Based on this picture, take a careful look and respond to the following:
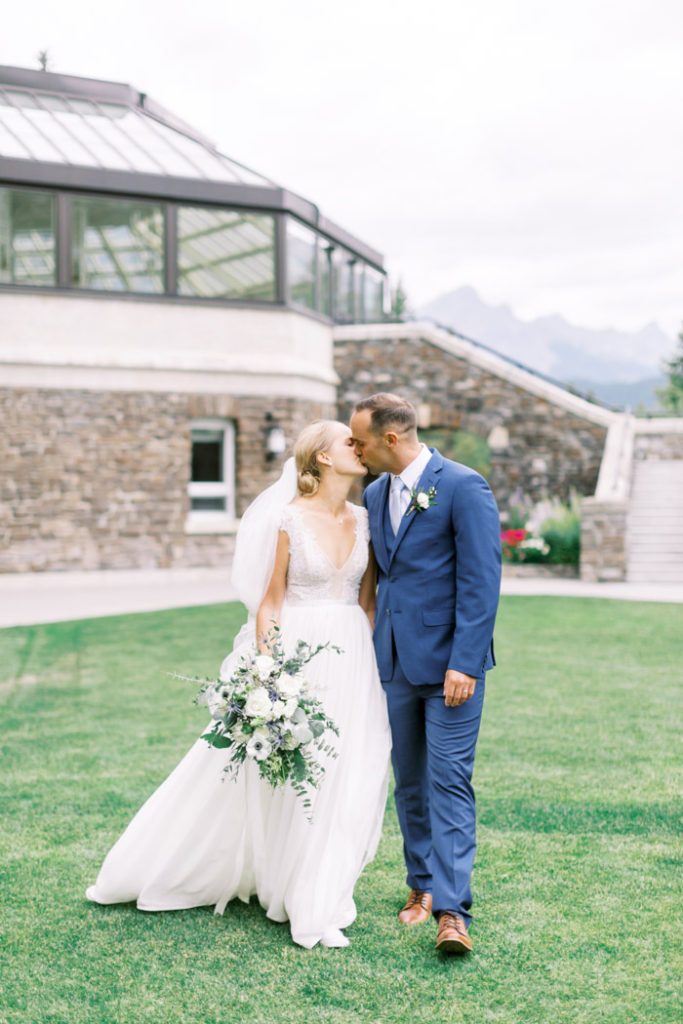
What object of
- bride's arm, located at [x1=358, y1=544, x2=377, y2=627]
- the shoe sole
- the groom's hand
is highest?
bride's arm, located at [x1=358, y1=544, x2=377, y2=627]

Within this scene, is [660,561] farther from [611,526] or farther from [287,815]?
[287,815]

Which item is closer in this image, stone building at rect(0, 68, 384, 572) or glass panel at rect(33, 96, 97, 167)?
stone building at rect(0, 68, 384, 572)

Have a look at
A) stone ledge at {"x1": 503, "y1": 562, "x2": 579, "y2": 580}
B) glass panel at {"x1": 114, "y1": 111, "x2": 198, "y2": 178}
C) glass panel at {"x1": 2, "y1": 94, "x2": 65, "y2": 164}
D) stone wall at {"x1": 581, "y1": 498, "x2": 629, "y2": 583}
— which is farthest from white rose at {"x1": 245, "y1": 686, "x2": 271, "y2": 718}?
glass panel at {"x1": 114, "y1": 111, "x2": 198, "y2": 178}

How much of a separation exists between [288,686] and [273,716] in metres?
0.12

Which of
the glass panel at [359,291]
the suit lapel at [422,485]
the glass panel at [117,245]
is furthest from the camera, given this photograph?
the glass panel at [359,291]

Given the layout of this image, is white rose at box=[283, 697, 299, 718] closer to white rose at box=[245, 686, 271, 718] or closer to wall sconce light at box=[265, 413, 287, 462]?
white rose at box=[245, 686, 271, 718]

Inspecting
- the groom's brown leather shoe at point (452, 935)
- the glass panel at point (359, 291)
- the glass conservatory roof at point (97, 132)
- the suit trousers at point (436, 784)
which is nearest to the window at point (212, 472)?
the glass conservatory roof at point (97, 132)

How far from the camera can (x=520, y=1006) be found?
3.35 metres

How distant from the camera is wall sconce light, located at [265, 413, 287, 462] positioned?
58.6ft

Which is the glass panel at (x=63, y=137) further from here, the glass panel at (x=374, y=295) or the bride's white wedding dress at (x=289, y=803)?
the bride's white wedding dress at (x=289, y=803)

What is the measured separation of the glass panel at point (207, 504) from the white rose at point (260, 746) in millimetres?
14517

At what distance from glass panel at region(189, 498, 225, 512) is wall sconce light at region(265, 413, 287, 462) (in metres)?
1.13

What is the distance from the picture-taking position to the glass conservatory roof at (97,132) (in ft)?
56.6

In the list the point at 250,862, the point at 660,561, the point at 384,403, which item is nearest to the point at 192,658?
the point at 250,862
